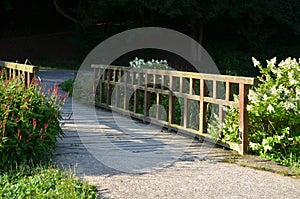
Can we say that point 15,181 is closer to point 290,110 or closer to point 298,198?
point 298,198

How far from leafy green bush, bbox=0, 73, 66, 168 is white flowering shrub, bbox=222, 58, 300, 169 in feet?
7.20

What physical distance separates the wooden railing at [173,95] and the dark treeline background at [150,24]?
13341 mm

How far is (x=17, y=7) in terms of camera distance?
28141 mm

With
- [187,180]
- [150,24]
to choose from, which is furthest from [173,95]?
[150,24]

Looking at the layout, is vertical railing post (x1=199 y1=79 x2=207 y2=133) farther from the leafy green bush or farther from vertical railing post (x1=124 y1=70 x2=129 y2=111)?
vertical railing post (x1=124 y1=70 x2=129 y2=111)

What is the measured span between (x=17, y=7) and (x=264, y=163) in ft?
84.7

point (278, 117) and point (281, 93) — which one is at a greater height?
point (281, 93)

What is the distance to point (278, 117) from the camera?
5207 millimetres

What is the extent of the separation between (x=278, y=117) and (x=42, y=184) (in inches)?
109

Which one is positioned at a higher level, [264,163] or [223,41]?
[223,41]

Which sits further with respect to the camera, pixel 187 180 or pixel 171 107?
pixel 171 107

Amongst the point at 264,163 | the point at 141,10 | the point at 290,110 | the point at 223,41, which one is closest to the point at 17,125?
the point at 264,163

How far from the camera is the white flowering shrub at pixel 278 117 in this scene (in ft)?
16.6

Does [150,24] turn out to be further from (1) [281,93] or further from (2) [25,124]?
(2) [25,124]
